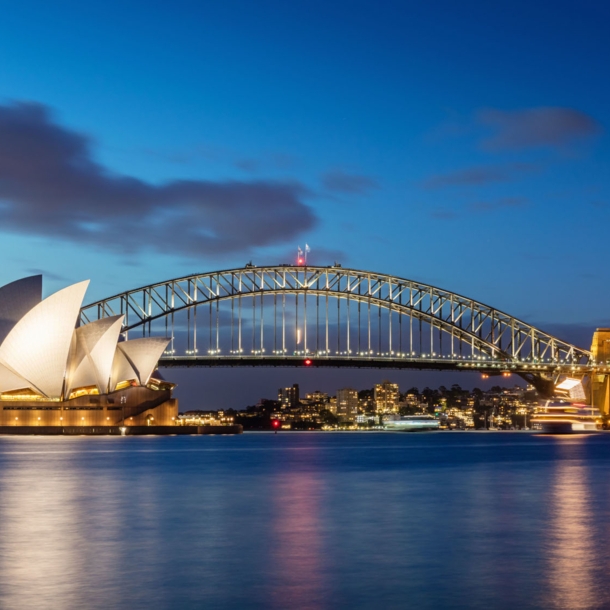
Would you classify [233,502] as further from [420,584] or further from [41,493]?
[420,584]

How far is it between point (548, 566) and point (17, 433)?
78.8 m

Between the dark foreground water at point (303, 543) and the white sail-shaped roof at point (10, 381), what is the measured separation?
4926cm

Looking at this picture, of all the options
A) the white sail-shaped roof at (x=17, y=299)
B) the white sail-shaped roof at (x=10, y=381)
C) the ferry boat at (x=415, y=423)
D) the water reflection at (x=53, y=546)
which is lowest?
the ferry boat at (x=415, y=423)

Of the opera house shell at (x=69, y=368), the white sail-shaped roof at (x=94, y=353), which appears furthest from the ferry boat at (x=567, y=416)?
the white sail-shaped roof at (x=94, y=353)

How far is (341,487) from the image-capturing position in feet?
90.6

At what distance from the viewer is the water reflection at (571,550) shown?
11.1 meters

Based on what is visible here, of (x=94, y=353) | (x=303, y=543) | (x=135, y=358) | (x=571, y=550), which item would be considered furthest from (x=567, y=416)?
(x=303, y=543)

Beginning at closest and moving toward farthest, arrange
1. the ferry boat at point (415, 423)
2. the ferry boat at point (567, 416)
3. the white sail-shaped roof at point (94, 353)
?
the white sail-shaped roof at point (94, 353) → the ferry boat at point (567, 416) → the ferry boat at point (415, 423)

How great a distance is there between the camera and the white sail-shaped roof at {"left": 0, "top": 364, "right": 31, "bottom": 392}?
256 feet

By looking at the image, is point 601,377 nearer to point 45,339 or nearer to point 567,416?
point 567,416

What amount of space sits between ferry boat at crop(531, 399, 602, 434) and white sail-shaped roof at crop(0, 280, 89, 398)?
1635 inches

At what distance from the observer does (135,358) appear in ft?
284

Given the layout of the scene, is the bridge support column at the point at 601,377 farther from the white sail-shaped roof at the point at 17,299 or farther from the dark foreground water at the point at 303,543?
the dark foreground water at the point at 303,543

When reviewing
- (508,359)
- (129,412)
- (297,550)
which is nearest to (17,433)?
(129,412)
